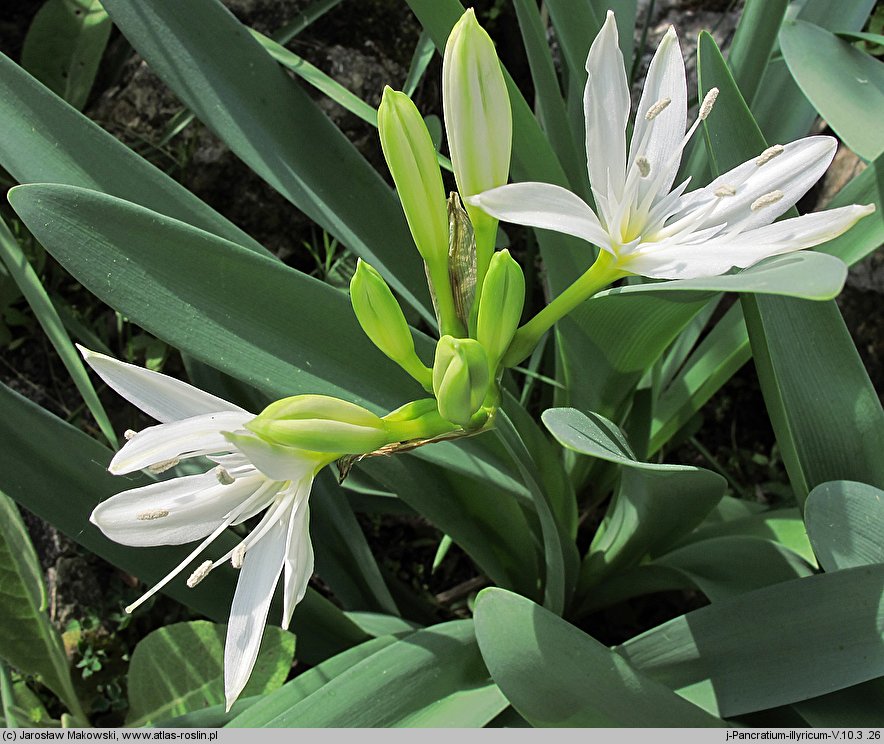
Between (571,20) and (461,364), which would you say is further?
(571,20)

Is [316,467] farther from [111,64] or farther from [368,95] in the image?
[111,64]

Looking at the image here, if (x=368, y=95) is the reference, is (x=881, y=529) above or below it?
below

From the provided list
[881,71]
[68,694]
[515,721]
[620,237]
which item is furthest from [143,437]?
[881,71]

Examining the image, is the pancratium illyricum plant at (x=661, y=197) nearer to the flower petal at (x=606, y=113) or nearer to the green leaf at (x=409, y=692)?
the flower petal at (x=606, y=113)

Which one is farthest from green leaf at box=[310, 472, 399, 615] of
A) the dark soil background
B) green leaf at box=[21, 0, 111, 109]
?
green leaf at box=[21, 0, 111, 109]

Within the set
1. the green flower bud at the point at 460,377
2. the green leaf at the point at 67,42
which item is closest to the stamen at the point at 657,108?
the green flower bud at the point at 460,377

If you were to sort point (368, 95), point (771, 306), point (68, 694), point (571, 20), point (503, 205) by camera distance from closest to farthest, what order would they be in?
point (503, 205)
point (771, 306)
point (571, 20)
point (68, 694)
point (368, 95)
